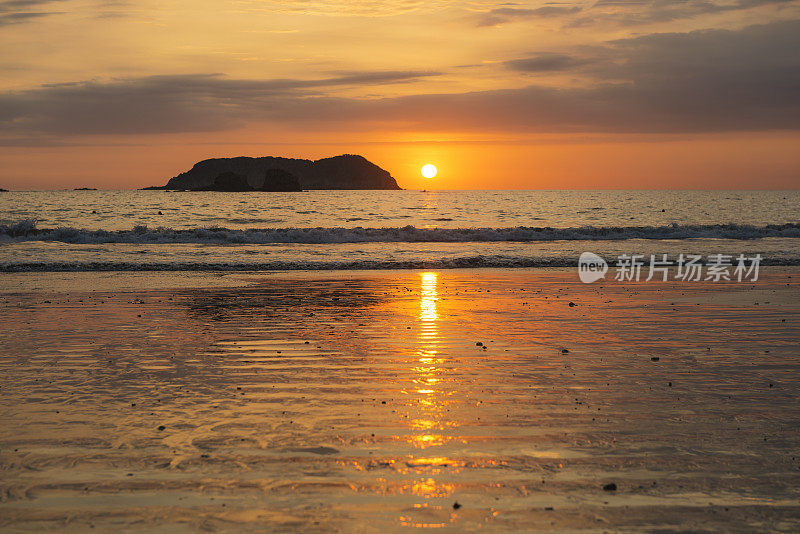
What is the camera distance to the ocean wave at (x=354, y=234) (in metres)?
41.1

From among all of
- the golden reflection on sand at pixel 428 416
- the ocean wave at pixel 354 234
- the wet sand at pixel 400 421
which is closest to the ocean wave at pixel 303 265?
the wet sand at pixel 400 421

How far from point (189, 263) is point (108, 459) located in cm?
2211

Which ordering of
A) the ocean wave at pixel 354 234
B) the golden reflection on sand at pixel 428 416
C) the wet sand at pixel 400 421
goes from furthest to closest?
the ocean wave at pixel 354 234 < the golden reflection on sand at pixel 428 416 < the wet sand at pixel 400 421

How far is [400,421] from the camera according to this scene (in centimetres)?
679

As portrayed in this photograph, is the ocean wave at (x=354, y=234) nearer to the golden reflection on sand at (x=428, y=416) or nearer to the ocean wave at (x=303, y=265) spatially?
the ocean wave at (x=303, y=265)

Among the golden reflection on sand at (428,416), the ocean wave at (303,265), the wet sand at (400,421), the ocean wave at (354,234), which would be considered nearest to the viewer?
the wet sand at (400,421)

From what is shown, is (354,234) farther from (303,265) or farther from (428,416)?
(428,416)

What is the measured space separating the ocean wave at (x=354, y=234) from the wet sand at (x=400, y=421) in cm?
2761

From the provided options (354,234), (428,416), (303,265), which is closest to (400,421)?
(428,416)

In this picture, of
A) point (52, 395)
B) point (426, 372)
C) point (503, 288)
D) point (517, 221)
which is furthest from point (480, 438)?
point (517, 221)

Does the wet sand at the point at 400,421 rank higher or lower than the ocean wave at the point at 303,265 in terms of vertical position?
higher

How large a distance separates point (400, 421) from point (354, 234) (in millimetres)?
35868

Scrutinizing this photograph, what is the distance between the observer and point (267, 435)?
6371mm

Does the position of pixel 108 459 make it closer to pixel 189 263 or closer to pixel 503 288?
pixel 503 288
